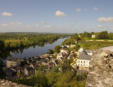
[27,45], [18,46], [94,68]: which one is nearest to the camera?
[94,68]

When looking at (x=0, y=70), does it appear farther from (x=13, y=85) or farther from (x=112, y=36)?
(x=112, y=36)

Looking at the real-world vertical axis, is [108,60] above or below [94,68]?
above

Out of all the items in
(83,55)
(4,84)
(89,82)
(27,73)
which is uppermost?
(89,82)

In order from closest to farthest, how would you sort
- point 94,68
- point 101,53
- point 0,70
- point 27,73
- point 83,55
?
point 94,68 → point 101,53 → point 0,70 → point 27,73 → point 83,55

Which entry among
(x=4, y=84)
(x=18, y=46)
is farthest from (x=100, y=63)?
(x=18, y=46)

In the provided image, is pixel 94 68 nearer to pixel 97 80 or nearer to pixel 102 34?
pixel 97 80

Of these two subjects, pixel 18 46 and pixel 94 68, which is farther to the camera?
pixel 18 46
